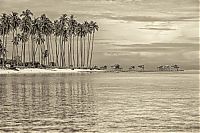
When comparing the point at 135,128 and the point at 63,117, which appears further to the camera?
the point at 63,117

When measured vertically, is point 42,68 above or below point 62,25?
below

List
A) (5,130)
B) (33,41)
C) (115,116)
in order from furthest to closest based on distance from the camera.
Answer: (33,41)
(115,116)
(5,130)

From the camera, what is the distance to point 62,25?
188 m

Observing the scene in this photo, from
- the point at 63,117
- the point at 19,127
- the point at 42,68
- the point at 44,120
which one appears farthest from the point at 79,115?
the point at 42,68

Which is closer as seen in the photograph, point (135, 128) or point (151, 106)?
point (135, 128)

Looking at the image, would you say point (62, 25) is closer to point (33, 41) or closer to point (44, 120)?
point (33, 41)

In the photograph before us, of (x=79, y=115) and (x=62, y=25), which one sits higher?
(x=62, y=25)

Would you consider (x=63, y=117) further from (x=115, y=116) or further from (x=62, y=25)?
(x=62, y=25)

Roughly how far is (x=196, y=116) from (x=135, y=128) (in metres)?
5.49

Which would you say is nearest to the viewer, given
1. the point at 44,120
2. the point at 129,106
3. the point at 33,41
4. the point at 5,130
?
the point at 5,130

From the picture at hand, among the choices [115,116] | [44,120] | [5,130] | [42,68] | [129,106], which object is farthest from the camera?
[42,68]

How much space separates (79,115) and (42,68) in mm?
137312

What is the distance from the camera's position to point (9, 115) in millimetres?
25156

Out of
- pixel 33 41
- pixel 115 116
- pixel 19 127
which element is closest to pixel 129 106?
pixel 115 116
